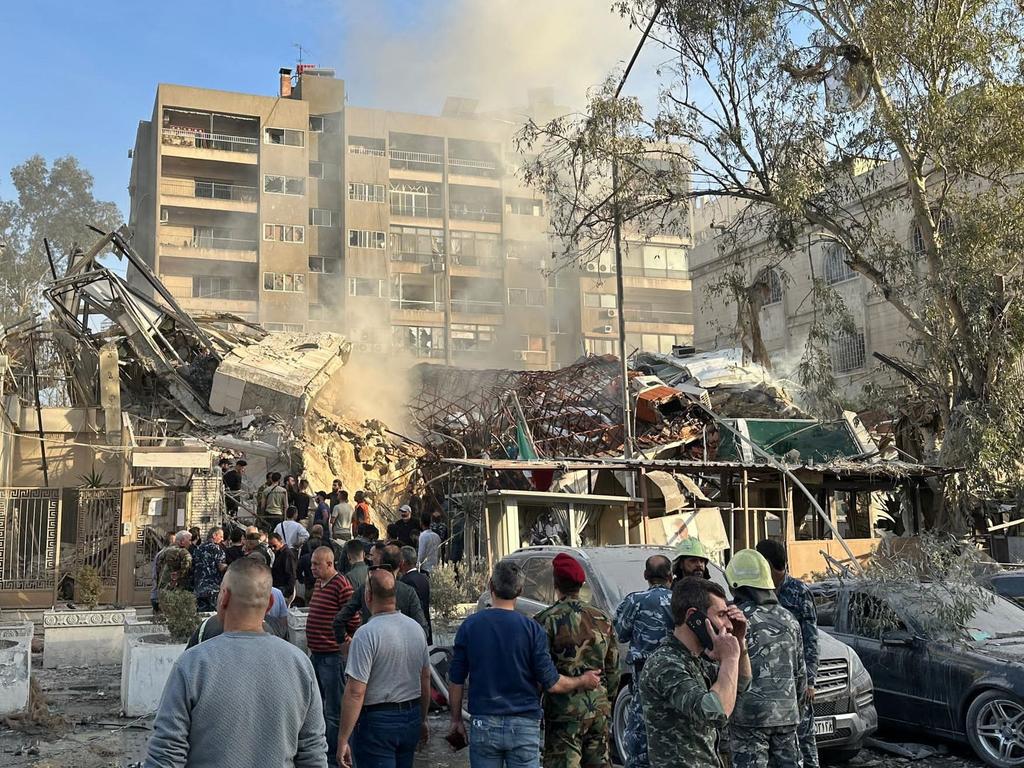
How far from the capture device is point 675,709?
3689 mm

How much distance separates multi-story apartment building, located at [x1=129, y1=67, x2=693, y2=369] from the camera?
49906 mm

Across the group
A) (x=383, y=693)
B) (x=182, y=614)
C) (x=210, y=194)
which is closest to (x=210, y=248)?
(x=210, y=194)

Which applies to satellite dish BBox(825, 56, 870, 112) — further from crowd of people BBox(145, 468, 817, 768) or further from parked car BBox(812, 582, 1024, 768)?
crowd of people BBox(145, 468, 817, 768)

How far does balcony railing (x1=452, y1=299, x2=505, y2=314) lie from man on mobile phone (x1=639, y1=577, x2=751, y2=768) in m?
51.0

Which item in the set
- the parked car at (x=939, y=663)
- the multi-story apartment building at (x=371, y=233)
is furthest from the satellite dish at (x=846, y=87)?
the multi-story apartment building at (x=371, y=233)

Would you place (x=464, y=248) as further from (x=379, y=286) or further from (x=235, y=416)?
(x=235, y=416)

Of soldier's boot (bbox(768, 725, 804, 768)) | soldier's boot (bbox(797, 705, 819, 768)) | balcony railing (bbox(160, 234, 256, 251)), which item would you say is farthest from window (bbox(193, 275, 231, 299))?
soldier's boot (bbox(768, 725, 804, 768))

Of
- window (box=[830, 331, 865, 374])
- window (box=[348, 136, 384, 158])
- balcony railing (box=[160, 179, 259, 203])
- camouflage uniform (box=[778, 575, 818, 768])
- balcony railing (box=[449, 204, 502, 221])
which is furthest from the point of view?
balcony railing (box=[449, 204, 502, 221])

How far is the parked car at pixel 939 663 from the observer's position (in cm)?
771

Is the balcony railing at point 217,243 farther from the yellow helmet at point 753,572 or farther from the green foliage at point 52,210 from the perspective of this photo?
the yellow helmet at point 753,572

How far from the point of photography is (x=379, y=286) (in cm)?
5247

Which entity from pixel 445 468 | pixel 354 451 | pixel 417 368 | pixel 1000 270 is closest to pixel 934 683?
pixel 1000 270

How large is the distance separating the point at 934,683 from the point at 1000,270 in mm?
10590

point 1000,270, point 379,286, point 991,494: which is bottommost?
point 991,494
